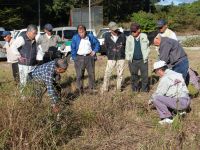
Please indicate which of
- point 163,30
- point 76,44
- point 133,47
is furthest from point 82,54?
point 163,30

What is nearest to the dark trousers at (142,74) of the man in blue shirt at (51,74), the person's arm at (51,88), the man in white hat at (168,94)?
the man in white hat at (168,94)

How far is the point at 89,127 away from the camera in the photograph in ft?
21.5

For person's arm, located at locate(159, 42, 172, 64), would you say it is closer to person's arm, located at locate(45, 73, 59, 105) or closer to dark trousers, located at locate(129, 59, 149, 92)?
dark trousers, located at locate(129, 59, 149, 92)

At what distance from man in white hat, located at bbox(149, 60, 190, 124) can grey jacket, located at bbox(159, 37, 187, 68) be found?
1125 mm

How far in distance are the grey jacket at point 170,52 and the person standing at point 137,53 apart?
165cm

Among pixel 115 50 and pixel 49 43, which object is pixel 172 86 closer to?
pixel 115 50

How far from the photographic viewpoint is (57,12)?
52.2 meters

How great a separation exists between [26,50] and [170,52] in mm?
2677

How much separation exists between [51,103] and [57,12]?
46736 mm

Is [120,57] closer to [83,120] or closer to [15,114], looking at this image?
[83,120]

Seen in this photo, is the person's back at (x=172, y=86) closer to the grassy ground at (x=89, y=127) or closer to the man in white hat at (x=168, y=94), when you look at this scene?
the man in white hat at (x=168, y=94)

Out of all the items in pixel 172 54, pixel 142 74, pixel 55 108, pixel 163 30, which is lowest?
pixel 142 74

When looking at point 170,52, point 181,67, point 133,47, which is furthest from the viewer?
point 133,47

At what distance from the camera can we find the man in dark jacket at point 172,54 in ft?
28.3
